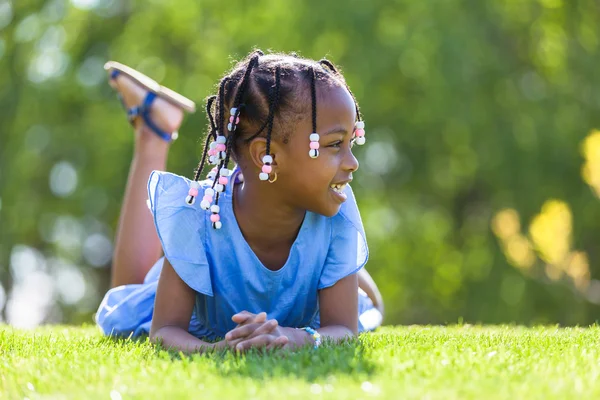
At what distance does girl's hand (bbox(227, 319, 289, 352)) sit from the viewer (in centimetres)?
298

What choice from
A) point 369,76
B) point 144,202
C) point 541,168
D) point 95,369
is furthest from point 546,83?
point 95,369

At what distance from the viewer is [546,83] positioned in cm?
1534

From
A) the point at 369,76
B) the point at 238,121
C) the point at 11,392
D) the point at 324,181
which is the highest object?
the point at 369,76

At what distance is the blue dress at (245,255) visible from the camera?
3605 millimetres

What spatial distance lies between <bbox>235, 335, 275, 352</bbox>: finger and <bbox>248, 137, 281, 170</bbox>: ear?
82 cm

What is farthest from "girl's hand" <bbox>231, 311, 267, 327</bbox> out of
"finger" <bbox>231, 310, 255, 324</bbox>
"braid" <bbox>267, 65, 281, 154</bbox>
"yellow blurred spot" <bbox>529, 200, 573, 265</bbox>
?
"yellow blurred spot" <bbox>529, 200, 573, 265</bbox>

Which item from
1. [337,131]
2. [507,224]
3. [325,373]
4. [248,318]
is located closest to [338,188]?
[337,131]

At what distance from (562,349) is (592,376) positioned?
71cm

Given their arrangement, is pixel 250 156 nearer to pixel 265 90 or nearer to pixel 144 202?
pixel 265 90

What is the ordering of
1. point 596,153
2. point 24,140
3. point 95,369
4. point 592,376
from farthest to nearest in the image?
point 24,140 → point 596,153 → point 95,369 → point 592,376

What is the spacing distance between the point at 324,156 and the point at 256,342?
84 cm

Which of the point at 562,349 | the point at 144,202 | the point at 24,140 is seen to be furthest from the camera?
the point at 24,140

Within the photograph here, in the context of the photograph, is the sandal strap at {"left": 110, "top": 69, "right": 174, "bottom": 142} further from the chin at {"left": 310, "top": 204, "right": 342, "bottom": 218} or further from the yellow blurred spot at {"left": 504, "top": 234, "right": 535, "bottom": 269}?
the yellow blurred spot at {"left": 504, "top": 234, "right": 535, "bottom": 269}

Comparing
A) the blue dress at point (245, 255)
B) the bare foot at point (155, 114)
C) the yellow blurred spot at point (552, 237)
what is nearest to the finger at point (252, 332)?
the blue dress at point (245, 255)
